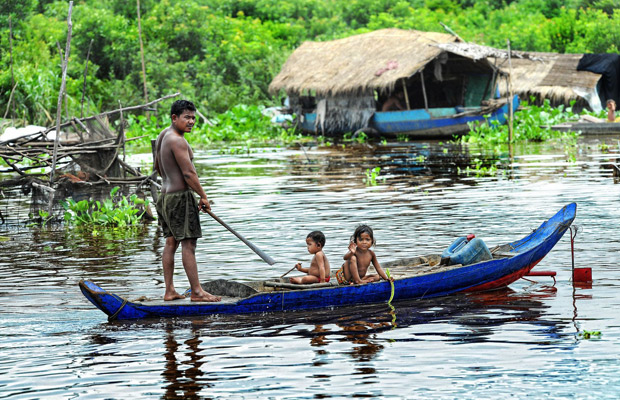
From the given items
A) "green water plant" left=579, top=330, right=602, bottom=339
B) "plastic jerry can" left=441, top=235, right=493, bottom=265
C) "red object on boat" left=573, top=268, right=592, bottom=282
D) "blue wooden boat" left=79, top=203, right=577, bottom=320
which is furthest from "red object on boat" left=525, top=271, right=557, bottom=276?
"green water plant" left=579, top=330, right=602, bottom=339

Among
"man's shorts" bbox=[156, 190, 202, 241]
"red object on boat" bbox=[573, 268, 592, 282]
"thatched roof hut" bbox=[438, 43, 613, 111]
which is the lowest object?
"red object on boat" bbox=[573, 268, 592, 282]

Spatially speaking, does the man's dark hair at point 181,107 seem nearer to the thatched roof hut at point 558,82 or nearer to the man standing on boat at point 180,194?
the man standing on boat at point 180,194

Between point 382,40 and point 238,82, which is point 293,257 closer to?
point 382,40

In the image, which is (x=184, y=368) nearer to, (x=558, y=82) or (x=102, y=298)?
(x=102, y=298)

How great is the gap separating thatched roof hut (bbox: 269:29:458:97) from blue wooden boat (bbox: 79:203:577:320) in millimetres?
17127

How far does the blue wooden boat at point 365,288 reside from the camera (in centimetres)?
678

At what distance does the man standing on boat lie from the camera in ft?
22.3

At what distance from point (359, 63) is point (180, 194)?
2141cm

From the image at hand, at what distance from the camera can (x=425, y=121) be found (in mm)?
25312

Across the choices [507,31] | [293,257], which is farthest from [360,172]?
[507,31]

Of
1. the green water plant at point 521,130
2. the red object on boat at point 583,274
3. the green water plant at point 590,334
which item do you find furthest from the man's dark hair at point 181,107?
the green water plant at point 521,130

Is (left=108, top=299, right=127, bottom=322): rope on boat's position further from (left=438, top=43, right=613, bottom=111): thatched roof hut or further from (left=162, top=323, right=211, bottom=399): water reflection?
(left=438, top=43, right=613, bottom=111): thatched roof hut

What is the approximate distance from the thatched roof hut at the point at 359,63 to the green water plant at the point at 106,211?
14.2m

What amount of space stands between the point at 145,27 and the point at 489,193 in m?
22.0
